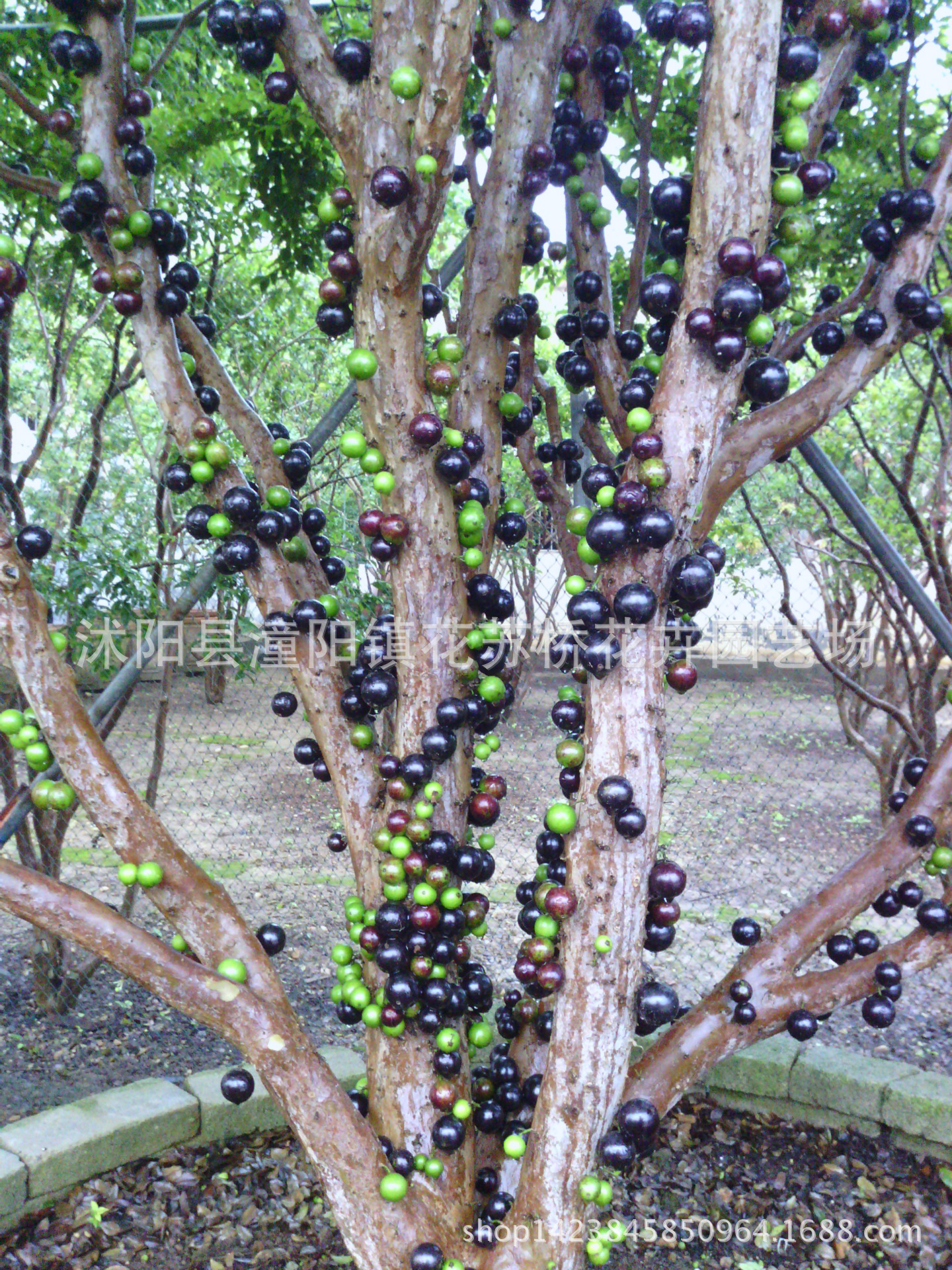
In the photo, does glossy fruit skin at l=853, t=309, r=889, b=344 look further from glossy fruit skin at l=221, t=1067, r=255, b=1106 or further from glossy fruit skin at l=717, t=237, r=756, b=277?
glossy fruit skin at l=221, t=1067, r=255, b=1106

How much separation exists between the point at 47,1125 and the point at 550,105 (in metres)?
2.94

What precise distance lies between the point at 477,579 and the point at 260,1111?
1.90 metres

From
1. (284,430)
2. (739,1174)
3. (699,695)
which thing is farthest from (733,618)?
(284,430)

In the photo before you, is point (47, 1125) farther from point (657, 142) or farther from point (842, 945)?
point (657, 142)

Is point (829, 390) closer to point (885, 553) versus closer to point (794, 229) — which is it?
point (794, 229)

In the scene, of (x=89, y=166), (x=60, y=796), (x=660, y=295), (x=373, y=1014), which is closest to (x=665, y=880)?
(x=373, y=1014)

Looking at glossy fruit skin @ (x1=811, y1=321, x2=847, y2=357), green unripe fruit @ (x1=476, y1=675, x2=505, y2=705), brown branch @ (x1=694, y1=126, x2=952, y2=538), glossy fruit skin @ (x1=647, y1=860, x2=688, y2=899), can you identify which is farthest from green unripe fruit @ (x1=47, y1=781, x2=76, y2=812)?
glossy fruit skin @ (x1=811, y1=321, x2=847, y2=357)

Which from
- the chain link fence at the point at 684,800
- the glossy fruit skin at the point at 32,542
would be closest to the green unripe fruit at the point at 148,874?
the glossy fruit skin at the point at 32,542

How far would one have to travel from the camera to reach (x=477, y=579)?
191 centimetres

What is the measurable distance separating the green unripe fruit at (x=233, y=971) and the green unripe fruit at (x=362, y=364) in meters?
1.20

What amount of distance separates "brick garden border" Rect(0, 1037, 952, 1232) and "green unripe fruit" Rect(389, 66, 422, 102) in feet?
8.65

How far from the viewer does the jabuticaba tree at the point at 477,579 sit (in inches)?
62.1

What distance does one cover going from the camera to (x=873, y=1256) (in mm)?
2268

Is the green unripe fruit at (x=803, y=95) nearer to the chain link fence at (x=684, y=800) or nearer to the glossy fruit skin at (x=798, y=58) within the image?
the glossy fruit skin at (x=798, y=58)
